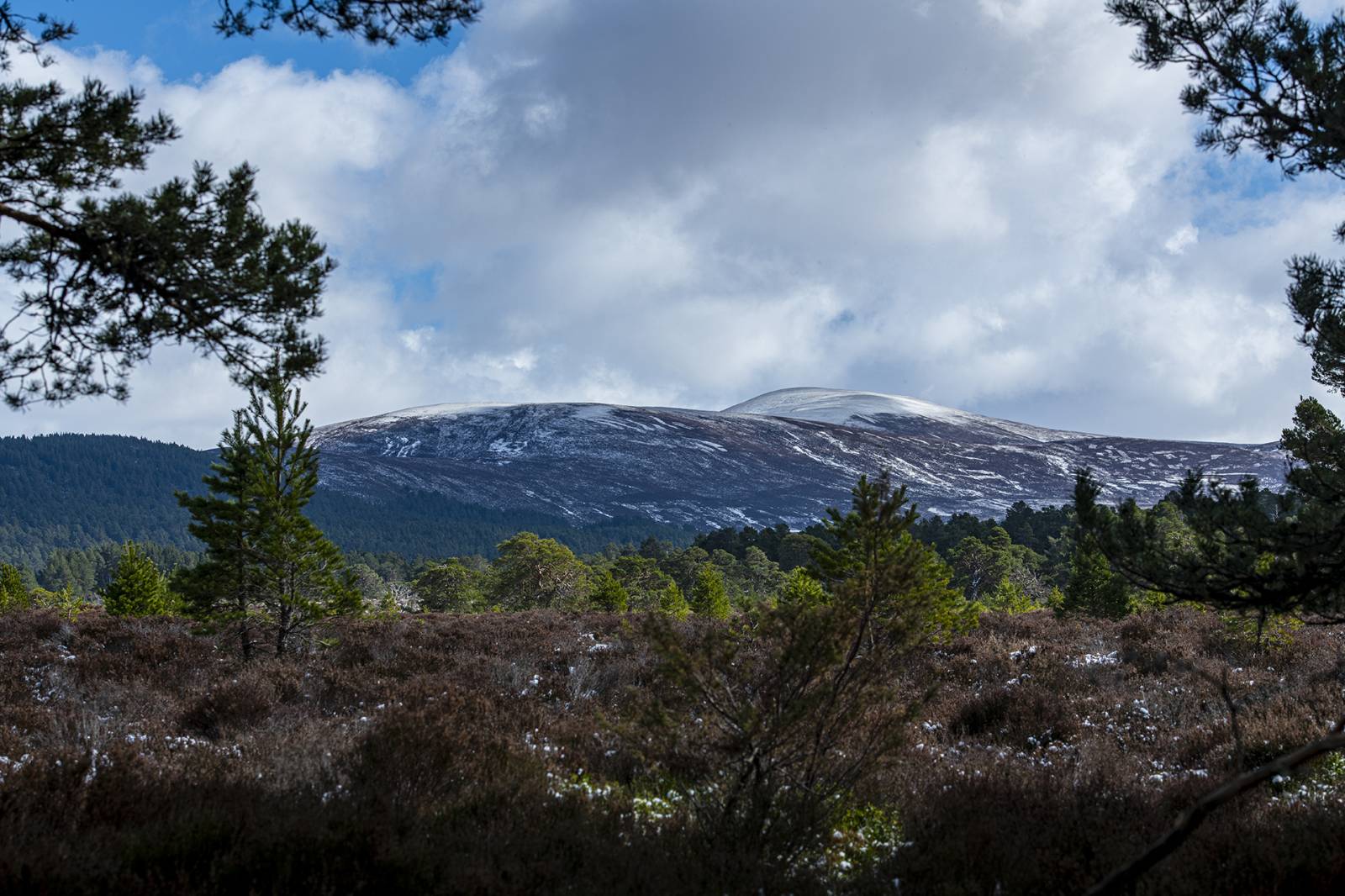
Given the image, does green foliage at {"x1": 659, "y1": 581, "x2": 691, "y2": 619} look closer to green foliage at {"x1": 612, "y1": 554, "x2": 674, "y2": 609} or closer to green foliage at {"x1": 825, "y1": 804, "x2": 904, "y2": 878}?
green foliage at {"x1": 612, "y1": 554, "x2": 674, "y2": 609}

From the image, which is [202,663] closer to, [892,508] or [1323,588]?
[892,508]

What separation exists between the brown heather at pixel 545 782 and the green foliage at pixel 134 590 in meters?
14.3

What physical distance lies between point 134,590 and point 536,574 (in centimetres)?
1805

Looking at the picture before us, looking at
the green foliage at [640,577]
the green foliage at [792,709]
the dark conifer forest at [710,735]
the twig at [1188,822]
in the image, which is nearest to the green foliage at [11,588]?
the green foliage at [640,577]

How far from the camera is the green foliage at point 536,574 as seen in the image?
129ft

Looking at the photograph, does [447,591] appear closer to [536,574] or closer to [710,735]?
[536,574]

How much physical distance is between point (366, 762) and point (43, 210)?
4325 mm

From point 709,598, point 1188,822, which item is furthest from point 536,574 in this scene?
point 1188,822

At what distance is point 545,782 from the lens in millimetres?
6078

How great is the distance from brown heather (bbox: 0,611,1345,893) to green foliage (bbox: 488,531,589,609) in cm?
2747

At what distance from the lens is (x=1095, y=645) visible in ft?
47.1

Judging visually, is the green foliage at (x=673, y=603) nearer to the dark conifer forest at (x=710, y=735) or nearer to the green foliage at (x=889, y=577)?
the dark conifer forest at (x=710, y=735)

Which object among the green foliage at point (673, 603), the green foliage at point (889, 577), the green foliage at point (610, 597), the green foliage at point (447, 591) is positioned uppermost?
the green foliage at point (889, 577)

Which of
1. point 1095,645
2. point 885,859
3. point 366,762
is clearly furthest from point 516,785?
point 1095,645
